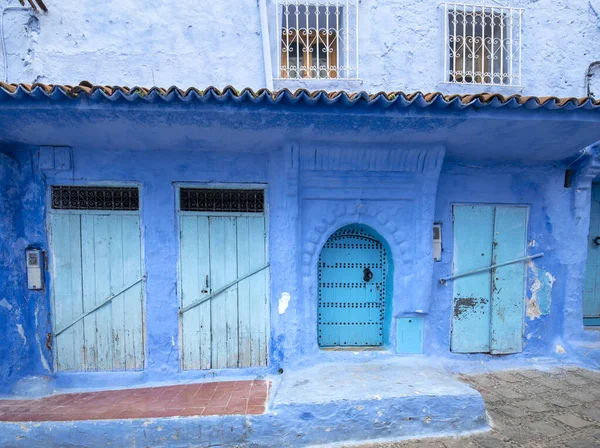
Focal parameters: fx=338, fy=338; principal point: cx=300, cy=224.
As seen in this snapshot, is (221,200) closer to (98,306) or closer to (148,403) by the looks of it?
(98,306)

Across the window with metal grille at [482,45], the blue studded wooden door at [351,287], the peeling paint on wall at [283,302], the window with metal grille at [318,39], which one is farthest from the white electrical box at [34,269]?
the window with metal grille at [482,45]

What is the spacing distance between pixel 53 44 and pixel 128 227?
280 centimetres

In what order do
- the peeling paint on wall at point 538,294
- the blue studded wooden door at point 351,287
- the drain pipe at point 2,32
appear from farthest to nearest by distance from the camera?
the peeling paint on wall at point 538,294, the blue studded wooden door at point 351,287, the drain pipe at point 2,32

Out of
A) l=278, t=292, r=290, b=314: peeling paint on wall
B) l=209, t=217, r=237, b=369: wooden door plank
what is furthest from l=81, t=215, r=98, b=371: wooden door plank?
l=278, t=292, r=290, b=314: peeling paint on wall

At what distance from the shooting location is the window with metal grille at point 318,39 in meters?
4.84

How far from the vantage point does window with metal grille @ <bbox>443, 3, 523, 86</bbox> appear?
4.98 m

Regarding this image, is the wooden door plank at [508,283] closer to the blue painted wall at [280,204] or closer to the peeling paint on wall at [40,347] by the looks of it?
the blue painted wall at [280,204]

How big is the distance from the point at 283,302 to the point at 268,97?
8.32ft

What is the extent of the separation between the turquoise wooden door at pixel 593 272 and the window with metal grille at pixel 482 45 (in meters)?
2.51

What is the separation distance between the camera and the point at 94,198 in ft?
14.4

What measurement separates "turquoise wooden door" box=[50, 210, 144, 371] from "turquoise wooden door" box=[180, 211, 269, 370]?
650 millimetres

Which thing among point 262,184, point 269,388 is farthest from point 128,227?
point 269,388

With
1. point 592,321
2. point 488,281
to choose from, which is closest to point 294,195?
point 488,281

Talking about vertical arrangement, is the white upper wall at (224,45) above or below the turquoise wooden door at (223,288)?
above
